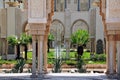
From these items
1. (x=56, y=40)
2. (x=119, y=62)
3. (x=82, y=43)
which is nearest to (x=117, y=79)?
(x=119, y=62)

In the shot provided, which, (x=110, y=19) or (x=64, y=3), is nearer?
(x=110, y=19)

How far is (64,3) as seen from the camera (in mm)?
38469

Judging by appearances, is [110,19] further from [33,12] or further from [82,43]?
[82,43]

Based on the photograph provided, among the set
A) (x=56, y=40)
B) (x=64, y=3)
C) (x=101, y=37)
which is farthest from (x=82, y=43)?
(x=64, y=3)

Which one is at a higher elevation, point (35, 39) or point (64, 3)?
point (64, 3)

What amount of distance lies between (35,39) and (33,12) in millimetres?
745

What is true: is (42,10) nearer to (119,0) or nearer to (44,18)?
(44,18)

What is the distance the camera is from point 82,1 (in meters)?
39.1

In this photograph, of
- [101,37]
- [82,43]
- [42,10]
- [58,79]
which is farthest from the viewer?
[101,37]

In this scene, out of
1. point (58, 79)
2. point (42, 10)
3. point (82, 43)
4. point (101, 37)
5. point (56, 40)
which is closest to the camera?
point (58, 79)

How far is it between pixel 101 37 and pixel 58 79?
17.1 metres

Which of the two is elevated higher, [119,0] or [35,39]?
[119,0]

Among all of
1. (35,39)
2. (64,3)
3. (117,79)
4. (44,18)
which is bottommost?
(117,79)

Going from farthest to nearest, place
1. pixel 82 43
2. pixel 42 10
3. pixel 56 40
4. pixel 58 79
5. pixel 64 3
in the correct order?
pixel 64 3, pixel 56 40, pixel 82 43, pixel 42 10, pixel 58 79
